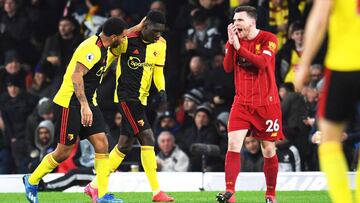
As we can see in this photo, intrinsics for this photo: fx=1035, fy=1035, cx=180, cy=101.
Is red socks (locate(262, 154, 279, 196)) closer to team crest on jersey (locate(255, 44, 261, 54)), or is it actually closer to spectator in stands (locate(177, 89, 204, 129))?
team crest on jersey (locate(255, 44, 261, 54))

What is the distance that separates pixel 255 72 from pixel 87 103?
1.99 meters

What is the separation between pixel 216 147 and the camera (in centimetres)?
1750

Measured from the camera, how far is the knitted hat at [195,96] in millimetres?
18906

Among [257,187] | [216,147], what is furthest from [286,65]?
[257,187]

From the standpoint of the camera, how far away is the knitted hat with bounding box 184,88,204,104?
18906 millimetres

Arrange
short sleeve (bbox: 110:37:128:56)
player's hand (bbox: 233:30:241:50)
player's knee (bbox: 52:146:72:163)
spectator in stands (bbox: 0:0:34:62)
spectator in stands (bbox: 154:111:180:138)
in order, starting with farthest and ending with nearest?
1. spectator in stands (bbox: 0:0:34:62)
2. spectator in stands (bbox: 154:111:180:138)
3. short sleeve (bbox: 110:37:128:56)
4. player's knee (bbox: 52:146:72:163)
5. player's hand (bbox: 233:30:241:50)

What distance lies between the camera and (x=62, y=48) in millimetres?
20781

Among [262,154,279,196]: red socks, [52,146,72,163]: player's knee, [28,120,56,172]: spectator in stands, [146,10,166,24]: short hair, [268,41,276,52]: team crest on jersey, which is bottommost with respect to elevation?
[262,154,279,196]: red socks

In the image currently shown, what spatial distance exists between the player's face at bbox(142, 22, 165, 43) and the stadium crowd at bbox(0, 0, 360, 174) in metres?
4.28

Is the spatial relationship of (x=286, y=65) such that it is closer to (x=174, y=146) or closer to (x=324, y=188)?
(x=174, y=146)

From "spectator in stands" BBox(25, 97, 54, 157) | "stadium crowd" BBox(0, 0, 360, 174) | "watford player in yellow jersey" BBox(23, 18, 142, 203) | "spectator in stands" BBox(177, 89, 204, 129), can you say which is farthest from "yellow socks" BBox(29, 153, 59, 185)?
"spectator in stands" BBox(25, 97, 54, 157)

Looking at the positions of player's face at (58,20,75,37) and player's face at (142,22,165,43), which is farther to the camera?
player's face at (58,20,75,37)

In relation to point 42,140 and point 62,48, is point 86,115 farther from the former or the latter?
point 62,48

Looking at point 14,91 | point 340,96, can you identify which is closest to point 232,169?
point 340,96
